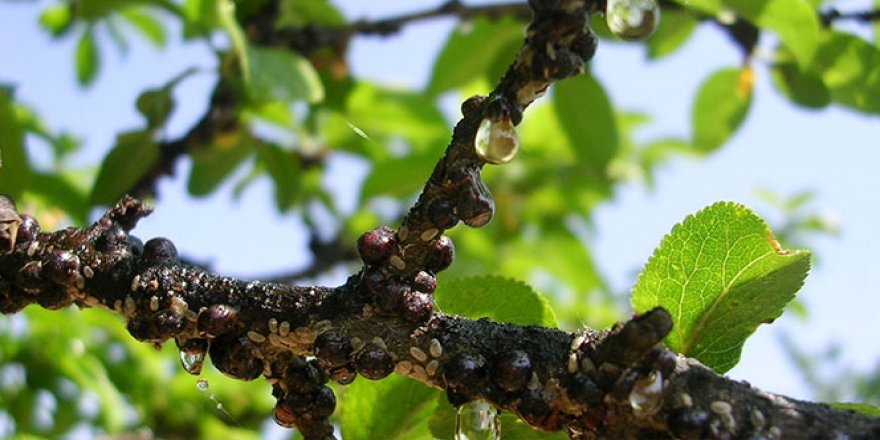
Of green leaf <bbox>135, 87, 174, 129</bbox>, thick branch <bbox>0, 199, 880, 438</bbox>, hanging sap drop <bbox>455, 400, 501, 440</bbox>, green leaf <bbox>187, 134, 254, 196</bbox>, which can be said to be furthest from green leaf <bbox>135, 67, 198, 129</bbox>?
hanging sap drop <bbox>455, 400, 501, 440</bbox>

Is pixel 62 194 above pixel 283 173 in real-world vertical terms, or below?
below

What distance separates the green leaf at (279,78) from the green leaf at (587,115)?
26.5 inches

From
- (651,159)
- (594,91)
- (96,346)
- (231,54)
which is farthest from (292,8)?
(651,159)

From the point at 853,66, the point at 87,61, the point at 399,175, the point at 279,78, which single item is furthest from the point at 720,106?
the point at 87,61

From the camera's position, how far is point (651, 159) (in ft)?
11.3

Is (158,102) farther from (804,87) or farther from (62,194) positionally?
(804,87)

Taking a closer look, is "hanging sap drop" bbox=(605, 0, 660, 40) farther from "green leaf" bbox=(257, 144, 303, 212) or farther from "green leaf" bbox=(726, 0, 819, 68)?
"green leaf" bbox=(257, 144, 303, 212)

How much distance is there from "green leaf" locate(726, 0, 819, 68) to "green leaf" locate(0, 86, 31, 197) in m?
1.18

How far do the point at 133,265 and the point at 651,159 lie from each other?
271 centimetres

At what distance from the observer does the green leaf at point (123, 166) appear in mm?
1909

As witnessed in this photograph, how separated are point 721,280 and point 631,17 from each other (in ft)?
1.11

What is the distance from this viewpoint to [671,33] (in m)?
2.10

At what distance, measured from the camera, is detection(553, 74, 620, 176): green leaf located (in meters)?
2.13

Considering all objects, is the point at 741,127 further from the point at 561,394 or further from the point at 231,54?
the point at 561,394
